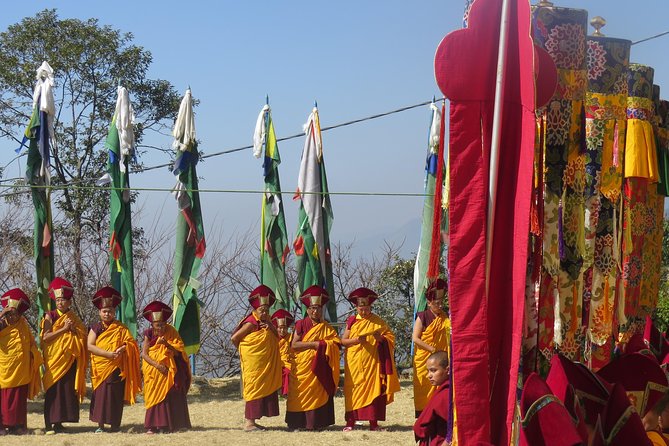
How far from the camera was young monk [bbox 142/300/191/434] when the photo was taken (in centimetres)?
1056

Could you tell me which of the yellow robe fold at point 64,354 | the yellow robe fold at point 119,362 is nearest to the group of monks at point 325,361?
the yellow robe fold at point 119,362

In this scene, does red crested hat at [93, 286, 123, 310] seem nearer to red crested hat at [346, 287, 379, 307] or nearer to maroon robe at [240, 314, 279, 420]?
maroon robe at [240, 314, 279, 420]

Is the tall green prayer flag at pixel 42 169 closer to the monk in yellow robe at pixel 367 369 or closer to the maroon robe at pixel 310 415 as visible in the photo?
the maroon robe at pixel 310 415

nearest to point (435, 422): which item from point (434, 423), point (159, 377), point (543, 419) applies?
point (434, 423)

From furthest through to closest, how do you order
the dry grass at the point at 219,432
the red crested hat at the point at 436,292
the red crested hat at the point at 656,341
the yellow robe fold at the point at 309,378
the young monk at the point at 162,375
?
1. the yellow robe fold at the point at 309,378
2. the young monk at the point at 162,375
3. the red crested hat at the point at 436,292
4. the dry grass at the point at 219,432
5. the red crested hat at the point at 656,341

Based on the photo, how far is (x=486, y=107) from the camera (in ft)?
11.6

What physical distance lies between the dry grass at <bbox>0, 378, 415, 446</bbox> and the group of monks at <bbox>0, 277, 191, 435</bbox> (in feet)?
0.76

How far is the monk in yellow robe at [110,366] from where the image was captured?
34.7 ft

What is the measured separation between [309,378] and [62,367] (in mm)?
2498

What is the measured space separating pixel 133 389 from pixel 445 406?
19.1 feet

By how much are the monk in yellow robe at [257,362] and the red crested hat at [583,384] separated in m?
7.23

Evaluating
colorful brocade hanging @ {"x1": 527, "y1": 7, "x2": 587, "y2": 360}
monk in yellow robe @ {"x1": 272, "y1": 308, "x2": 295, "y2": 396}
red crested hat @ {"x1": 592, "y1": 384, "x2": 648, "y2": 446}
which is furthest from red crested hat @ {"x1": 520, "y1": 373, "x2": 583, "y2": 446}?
monk in yellow robe @ {"x1": 272, "y1": 308, "x2": 295, "y2": 396}

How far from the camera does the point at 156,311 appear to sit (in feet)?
34.4

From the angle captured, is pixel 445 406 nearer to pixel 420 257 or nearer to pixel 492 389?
pixel 492 389
